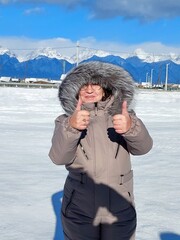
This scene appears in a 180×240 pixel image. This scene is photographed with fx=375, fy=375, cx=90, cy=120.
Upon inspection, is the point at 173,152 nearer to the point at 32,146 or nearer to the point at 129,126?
the point at 32,146

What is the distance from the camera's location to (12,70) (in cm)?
15925

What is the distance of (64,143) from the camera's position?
1.73m

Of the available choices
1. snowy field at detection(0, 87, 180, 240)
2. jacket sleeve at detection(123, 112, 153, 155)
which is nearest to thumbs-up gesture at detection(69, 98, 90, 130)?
jacket sleeve at detection(123, 112, 153, 155)

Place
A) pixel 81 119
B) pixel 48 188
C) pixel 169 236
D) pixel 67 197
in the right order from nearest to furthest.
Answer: pixel 81 119
pixel 67 197
pixel 169 236
pixel 48 188

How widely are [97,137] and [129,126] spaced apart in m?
0.22

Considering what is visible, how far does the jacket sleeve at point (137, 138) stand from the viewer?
5.62 feet

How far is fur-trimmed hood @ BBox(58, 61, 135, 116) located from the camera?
6.31ft

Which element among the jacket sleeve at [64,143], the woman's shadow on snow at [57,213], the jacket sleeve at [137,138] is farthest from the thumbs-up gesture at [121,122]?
the woman's shadow on snow at [57,213]

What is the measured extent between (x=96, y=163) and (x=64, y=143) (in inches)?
7.8

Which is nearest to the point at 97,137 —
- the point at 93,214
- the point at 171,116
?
the point at 93,214

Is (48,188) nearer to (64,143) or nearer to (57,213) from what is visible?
(57,213)

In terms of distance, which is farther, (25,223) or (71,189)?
(25,223)

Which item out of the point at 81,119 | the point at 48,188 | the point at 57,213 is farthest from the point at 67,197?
the point at 48,188

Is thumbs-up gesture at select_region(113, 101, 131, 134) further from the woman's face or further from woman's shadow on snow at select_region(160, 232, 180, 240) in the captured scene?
woman's shadow on snow at select_region(160, 232, 180, 240)
